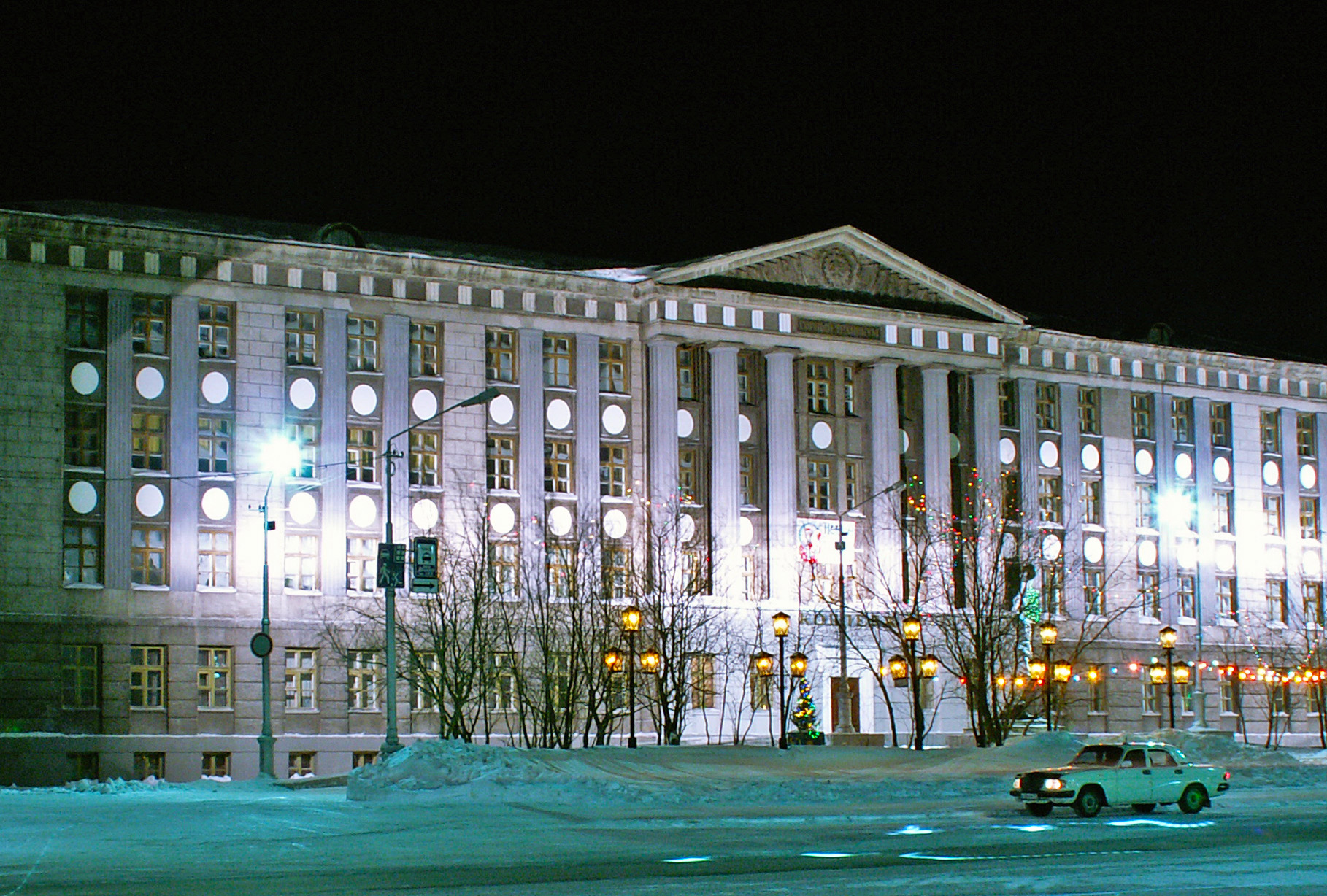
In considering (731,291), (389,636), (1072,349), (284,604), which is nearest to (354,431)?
(284,604)

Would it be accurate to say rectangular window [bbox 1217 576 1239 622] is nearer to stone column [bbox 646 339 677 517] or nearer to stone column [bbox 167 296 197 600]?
stone column [bbox 646 339 677 517]

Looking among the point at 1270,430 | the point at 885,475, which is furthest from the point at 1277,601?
the point at 885,475

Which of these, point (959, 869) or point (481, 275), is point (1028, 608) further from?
point (959, 869)

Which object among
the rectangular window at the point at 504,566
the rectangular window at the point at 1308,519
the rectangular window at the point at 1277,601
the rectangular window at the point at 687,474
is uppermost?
the rectangular window at the point at 687,474

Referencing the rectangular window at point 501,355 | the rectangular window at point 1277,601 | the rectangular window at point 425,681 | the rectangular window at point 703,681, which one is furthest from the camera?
the rectangular window at point 1277,601

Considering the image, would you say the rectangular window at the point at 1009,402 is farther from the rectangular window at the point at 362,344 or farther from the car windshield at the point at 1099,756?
the car windshield at the point at 1099,756

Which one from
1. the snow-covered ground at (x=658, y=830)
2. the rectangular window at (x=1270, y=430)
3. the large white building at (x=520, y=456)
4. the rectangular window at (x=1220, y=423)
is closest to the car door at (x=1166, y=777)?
the snow-covered ground at (x=658, y=830)

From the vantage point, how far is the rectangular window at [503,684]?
2354 inches

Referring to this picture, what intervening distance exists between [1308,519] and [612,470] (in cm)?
3956

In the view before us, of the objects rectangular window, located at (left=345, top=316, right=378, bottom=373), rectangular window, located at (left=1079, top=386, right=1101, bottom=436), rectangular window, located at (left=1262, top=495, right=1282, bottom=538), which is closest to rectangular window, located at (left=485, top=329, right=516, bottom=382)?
rectangular window, located at (left=345, top=316, right=378, bottom=373)

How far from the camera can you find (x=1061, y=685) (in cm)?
6756

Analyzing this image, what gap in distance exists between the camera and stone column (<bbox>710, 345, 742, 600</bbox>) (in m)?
68.9

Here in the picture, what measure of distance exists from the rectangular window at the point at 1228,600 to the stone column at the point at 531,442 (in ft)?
119

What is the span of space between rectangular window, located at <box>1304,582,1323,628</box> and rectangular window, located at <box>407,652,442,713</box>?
44789 millimetres
